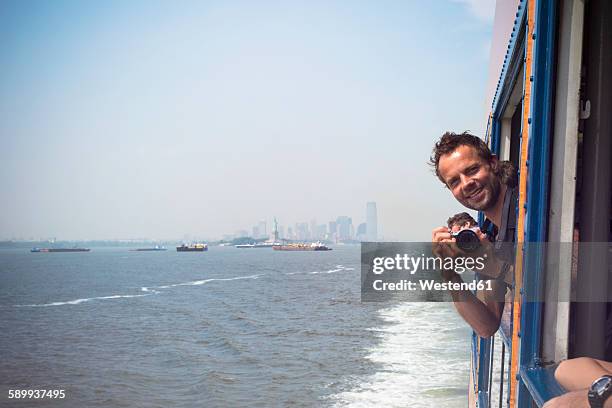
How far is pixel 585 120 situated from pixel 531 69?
274mm

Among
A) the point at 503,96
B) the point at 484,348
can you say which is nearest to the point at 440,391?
the point at 484,348

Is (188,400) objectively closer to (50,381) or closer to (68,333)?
(50,381)

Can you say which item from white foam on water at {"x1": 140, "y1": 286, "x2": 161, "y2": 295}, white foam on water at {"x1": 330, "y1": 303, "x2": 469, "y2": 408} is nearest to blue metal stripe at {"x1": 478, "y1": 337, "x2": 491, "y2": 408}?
white foam on water at {"x1": 330, "y1": 303, "x2": 469, "y2": 408}

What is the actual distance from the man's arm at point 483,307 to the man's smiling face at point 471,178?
0.39m

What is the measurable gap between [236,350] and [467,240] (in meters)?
30.1

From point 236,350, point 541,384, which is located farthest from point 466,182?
point 236,350

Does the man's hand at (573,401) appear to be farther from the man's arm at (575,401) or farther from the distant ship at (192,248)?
the distant ship at (192,248)

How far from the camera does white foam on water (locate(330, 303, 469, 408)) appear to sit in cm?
1773

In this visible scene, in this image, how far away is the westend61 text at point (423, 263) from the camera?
7.45 feet

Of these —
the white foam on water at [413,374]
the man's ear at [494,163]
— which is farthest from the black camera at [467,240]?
the white foam on water at [413,374]

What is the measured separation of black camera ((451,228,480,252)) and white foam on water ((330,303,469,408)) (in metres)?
16.0

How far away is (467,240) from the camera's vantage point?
223cm

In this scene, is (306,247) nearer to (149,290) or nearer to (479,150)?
(149,290)

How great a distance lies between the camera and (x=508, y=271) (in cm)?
250
